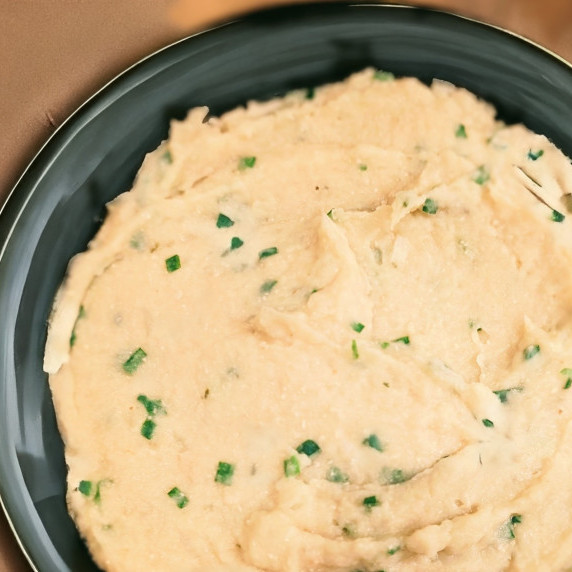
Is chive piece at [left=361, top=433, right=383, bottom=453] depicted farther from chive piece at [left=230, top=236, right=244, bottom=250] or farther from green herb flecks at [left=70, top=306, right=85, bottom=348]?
green herb flecks at [left=70, top=306, right=85, bottom=348]

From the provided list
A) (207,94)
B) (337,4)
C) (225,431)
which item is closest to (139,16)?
(207,94)

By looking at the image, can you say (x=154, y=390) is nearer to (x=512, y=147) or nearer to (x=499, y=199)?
(x=499, y=199)

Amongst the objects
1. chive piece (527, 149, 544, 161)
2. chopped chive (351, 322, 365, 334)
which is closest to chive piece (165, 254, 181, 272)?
chopped chive (351, 322, 365, 334)

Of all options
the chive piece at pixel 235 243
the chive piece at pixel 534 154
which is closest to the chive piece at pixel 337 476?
the chive piece at pixel 235 243

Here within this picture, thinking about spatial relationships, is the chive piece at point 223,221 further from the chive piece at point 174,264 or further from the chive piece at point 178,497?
the chive piece at point 178,497

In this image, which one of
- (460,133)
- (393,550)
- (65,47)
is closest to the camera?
(393,550)

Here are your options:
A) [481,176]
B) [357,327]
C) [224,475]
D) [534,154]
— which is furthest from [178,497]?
[534,154]

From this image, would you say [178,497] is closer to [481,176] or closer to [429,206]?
[429,206]
